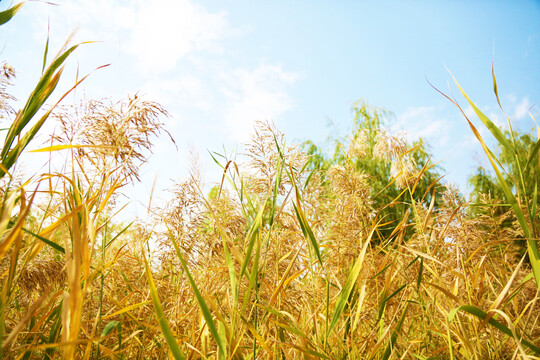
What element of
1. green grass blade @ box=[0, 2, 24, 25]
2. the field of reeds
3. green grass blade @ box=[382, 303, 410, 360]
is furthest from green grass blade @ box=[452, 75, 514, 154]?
green grass blade @ box=[0, 2, 24, 25]

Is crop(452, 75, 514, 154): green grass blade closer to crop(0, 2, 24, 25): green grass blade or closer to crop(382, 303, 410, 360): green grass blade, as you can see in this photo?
crop(382, 303, 410, 360): green grass blade

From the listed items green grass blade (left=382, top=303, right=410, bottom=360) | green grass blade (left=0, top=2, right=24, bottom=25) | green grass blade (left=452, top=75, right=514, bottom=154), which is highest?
green grass blade (left=0, top=2, right=24, bottom=25)

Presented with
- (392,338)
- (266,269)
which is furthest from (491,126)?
(266,269)

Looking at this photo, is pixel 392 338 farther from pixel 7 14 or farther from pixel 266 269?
pixel 7 14

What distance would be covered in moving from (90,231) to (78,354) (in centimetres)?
92

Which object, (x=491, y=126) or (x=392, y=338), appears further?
(x=392, y=338)

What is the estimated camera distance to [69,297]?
0.79 meters

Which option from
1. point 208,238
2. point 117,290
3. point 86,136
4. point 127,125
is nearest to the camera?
point 127,125

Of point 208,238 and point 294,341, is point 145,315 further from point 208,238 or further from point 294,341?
point 294,341

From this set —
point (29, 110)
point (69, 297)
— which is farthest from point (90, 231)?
point (29, 110)

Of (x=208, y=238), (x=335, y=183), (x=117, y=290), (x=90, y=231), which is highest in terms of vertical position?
(x=335, y=183)

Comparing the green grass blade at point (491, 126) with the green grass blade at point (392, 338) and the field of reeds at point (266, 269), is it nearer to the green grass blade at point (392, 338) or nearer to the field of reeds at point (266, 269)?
the field of reeds at point (266, 269)

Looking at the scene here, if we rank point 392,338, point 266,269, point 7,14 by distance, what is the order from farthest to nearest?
1. point 266,269
2. point 392,338
3. point 7,14

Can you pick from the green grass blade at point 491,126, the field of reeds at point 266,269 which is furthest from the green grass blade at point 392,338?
the green grass blade at point 491,126
